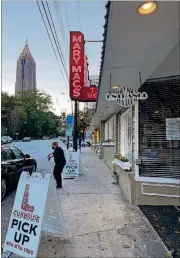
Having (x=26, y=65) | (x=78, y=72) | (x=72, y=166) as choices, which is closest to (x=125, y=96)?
(x=78, y=72)

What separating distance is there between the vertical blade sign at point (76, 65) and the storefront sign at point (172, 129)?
526cm

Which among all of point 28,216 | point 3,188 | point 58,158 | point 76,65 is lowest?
point 3,188

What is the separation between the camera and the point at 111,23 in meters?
2.94

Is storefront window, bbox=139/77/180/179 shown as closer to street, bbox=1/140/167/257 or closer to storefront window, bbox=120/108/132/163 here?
street, bbox=1/140/167/257

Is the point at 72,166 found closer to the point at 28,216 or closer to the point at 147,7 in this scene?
the point at 28,216

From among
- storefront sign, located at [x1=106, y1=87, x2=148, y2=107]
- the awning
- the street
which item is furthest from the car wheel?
the awning

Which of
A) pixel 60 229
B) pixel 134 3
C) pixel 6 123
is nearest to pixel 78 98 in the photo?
pixel 60 229

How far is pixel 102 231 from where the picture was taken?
420 cm

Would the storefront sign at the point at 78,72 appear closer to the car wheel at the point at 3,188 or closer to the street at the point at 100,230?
the street at the point at 100,230

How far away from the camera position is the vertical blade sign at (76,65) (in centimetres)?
1013

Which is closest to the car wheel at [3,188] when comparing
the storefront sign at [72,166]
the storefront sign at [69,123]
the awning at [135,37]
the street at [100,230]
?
the street at [100,230]

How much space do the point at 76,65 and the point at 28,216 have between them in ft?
25.6

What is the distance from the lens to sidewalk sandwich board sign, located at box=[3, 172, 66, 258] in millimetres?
3223

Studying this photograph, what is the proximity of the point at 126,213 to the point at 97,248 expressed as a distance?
170 cm
